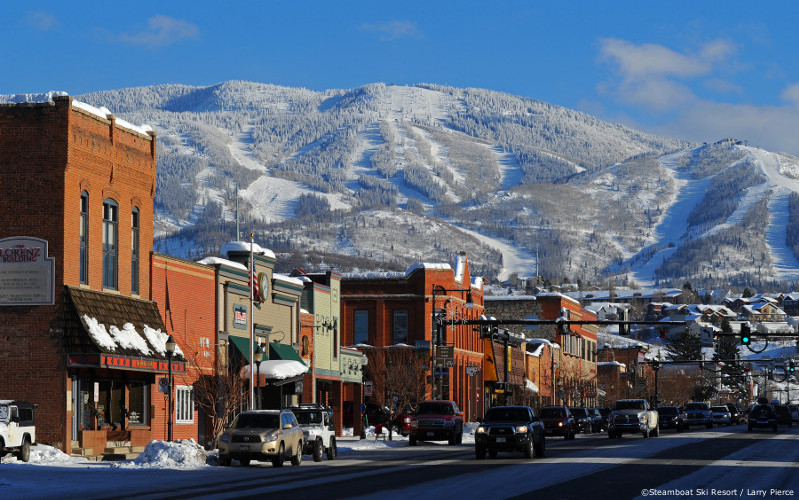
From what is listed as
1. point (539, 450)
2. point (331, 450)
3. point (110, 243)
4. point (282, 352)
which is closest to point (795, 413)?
point (282, 352)

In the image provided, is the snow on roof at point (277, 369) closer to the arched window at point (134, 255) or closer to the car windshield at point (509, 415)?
the arched window at point (134, 255)

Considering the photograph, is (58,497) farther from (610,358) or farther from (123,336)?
(610,358)

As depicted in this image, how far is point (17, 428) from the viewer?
4191 cm

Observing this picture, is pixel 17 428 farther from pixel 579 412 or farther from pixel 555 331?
pixel 555 331

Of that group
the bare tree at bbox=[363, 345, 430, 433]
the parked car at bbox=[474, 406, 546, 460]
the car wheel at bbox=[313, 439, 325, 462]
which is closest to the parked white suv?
the car wheel at bbox=[313, 439, 325, 462]

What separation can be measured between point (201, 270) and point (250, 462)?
15387mm

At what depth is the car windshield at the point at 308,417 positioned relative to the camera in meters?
48.8

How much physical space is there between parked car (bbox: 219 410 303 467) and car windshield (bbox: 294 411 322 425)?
4472 millimetres

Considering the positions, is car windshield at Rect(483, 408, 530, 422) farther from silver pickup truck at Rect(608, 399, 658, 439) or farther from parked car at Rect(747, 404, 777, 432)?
parked car at Rect(747, 404, 777, 432)

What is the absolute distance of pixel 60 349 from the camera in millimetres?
47500

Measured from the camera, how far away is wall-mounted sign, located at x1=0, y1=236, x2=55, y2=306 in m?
48.0

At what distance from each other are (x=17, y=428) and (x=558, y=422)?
1480 inches

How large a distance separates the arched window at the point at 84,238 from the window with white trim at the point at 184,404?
28.6ft

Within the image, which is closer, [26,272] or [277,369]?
[26,272]
